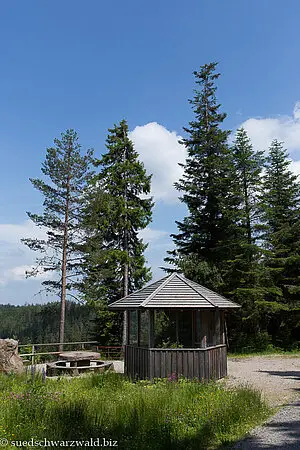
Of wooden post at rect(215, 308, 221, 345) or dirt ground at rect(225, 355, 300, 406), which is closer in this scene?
dirt ground at rect(225, 355, 300, 406)

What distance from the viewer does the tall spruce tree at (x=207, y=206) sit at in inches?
872

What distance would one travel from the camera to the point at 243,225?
22.9 m

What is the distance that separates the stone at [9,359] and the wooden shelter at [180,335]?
3741 mm

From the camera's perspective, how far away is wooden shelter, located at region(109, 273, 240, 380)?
12.4 metres

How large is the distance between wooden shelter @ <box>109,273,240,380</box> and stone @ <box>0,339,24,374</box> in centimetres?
374

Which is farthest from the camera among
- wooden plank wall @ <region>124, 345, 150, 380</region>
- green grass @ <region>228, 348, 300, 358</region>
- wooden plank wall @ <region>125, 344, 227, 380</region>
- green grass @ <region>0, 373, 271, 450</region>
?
green grass @ <region>228, 348, 300, 358</region>

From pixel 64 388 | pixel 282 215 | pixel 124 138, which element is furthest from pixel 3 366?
pixel 282 215

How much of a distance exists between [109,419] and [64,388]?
12.1ft

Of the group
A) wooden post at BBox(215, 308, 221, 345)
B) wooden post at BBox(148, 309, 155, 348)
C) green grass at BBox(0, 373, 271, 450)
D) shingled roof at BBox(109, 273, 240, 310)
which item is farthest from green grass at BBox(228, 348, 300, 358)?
green grass at BBox(0, 373, 271, 450)

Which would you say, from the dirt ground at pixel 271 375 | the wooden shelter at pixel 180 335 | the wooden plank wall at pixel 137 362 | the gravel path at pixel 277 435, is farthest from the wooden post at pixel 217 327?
the gravel path at pixel 277 435

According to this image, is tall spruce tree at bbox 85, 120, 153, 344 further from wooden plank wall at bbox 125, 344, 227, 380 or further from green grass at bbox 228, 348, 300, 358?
wooden plank wall at bbox 125, 344, 227, 380

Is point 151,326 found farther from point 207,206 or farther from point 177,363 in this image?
point 207,206

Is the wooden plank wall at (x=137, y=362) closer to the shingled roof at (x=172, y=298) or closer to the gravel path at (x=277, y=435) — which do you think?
the shingled roof at (x=172, y=298)

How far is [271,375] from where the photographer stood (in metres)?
13.9
